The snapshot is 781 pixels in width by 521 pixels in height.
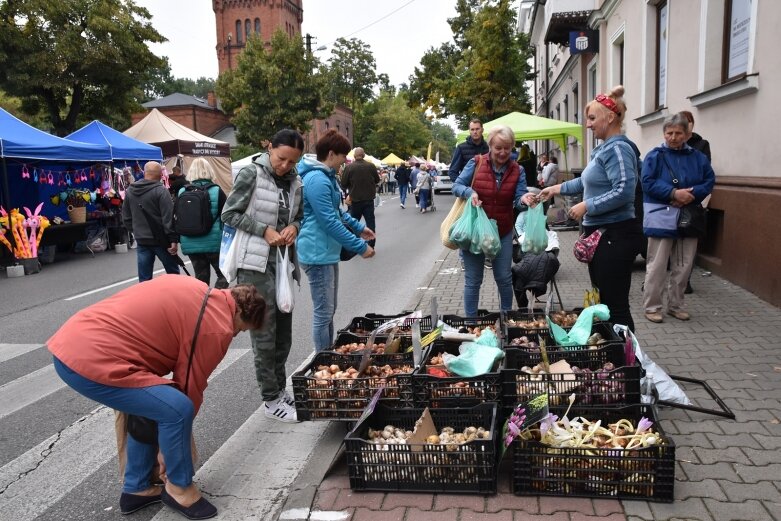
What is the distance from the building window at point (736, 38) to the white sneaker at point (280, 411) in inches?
255

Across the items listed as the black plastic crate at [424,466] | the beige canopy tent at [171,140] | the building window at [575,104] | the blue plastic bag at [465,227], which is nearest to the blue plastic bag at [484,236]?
the blue plastic bag at [465,227]

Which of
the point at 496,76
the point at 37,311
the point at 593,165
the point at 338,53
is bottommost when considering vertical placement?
the point at 37,311

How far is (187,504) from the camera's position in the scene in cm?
312

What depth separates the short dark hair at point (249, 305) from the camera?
3129 millimetres

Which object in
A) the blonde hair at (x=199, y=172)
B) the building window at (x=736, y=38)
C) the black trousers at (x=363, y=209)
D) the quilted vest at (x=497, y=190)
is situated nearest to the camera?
the quilted vest at (x=497, y=190)

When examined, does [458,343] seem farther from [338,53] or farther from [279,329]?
[338,53]

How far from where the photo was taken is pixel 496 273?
569cm

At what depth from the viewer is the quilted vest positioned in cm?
545

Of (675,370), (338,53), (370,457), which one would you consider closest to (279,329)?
(370,457)

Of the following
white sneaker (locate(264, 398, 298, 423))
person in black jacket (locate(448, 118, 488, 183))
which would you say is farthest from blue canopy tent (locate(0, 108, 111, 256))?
white sneaker (locate(264, 398, 298, 423))

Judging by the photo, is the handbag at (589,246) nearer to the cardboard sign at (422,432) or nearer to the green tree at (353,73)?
the cardboard sign at (422,432)

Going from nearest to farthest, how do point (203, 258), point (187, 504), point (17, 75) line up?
point (187, 504) → point (203, 258) → point (17, 75)

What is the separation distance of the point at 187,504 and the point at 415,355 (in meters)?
1.53

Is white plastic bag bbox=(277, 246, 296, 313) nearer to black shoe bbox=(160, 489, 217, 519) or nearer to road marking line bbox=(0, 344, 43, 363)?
black shoe bbox=(160, 489, 217, 519)
